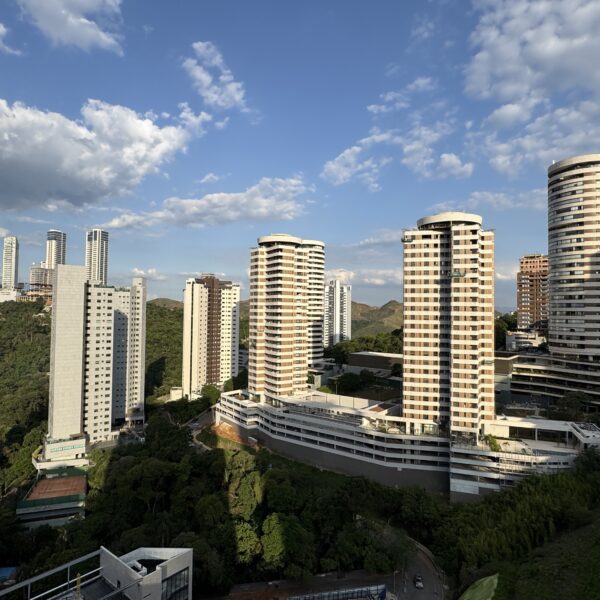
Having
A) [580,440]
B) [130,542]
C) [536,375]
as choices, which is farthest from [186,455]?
[536,375]

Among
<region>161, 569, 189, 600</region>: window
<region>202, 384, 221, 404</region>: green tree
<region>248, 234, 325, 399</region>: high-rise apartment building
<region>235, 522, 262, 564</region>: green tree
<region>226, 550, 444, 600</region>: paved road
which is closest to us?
<region>161, 569, 189, 600</region>: window

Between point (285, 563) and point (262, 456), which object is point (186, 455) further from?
point (285, 563)

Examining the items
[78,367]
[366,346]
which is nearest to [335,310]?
[366,346]

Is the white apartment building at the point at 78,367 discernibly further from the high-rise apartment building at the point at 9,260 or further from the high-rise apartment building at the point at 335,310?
the high-rise apartment building at the point at 9,260

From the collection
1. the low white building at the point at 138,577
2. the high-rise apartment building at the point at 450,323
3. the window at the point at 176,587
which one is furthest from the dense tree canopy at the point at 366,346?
the low white building at the point at 138,577

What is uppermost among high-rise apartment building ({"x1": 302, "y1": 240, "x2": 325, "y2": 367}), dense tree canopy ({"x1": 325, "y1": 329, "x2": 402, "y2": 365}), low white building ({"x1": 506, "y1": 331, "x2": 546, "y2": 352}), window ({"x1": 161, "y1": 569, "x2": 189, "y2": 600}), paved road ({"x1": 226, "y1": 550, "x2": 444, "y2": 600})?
high-rise apartment building ({"x1": 302, "y1": 240, "x2": 325, "y2": 367})

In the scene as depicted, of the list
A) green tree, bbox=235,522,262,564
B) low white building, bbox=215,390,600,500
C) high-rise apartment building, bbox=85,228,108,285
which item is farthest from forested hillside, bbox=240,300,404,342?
green tree, bbox=235,522,262,564

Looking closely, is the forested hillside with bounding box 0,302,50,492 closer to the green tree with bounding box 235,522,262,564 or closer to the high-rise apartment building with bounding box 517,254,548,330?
the green tree with bounding box 235,522,262,564
